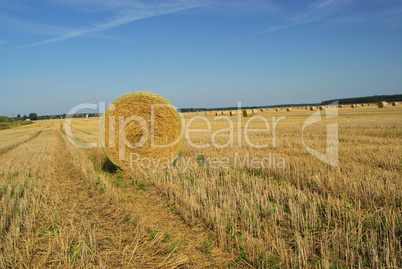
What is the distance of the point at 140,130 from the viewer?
7137 mm

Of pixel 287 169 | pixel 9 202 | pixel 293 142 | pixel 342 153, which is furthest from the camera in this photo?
pixel 293 142

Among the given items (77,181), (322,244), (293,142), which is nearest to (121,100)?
(77,181)

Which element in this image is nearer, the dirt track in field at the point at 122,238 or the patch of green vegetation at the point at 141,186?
the dirt track in field at the point at 122,238

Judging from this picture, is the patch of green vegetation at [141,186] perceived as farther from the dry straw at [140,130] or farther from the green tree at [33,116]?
the green tree at [33,116]

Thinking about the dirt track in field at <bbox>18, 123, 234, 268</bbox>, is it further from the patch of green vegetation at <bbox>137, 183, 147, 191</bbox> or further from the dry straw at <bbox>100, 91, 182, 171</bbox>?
the dry straw at <bbox>100, 91, 182, 171</bbox>

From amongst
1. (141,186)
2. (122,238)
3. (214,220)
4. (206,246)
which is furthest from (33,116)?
(206,246)

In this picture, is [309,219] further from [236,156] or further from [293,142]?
[293,142]

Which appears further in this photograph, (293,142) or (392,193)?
(293,142)

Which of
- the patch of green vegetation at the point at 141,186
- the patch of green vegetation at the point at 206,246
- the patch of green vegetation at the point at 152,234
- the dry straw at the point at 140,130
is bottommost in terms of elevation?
the patch of green vegetation at the point at 206,246

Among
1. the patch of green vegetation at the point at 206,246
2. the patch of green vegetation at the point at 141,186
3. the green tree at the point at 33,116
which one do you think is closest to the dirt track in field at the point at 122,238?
the patch of green vegetation at the point at 206,246

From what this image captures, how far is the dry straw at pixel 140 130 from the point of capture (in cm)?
692

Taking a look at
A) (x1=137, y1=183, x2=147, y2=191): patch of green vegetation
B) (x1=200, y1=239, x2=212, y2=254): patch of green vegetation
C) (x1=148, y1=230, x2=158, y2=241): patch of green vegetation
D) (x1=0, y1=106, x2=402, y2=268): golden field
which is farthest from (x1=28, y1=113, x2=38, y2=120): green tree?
(x1=200, y1=239, x2=212, y2=254): patch of green vegetation

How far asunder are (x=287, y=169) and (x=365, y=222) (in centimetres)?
246

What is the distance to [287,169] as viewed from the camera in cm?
560
